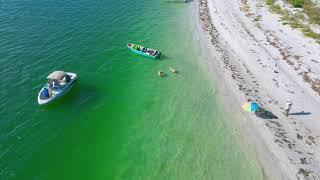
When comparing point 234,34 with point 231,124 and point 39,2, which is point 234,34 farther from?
point 39,2

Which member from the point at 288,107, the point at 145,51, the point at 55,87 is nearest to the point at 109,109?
the point at 55,87

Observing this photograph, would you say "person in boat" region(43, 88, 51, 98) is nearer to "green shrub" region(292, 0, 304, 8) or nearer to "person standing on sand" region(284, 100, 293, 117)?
"person standing on sand" region(284, 100, 293, 117)

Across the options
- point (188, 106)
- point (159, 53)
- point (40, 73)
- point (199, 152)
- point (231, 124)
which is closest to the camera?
point (199, 152)

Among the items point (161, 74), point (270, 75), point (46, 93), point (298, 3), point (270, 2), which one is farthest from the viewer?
point (270, 2)

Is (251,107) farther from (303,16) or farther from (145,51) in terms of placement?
(303,16)

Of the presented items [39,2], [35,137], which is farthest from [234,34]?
[39,2]

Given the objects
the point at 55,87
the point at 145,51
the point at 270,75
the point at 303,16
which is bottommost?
the point at 270,75

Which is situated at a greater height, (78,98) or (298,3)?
(298,3)
